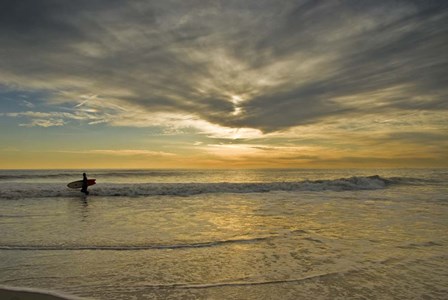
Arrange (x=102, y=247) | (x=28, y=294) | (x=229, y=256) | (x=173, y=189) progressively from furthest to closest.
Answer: (x=173, y=189) < (x=102, y=247) < (x=229, y=256) < (x=28, y=294)

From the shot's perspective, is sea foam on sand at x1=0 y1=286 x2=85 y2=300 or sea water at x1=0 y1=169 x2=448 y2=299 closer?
sea foam on sand at x1=0 y1=286 x2=85 y2=300

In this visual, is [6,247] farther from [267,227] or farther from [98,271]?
[267,227]

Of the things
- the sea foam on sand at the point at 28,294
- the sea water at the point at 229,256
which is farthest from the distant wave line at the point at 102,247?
the sea foam on sand at the point at 28,294

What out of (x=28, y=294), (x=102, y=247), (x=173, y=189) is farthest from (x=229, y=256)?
(x=173, y=189)

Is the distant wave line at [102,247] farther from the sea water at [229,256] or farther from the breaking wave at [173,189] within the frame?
the breaking wave at [173,189]

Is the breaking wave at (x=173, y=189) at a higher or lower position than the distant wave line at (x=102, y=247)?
higher

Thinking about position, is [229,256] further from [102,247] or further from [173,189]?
[173,189]

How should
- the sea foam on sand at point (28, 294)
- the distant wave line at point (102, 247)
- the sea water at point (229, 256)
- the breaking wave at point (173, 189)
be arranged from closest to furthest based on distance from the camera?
1. the sea foam on sand at point (28, 294)
2. the sea water at point (229, 256)
3. the distant wave line at point (102, 247)
4. the breaking wave at point (173, 189)

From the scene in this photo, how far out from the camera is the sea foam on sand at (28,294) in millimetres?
5656

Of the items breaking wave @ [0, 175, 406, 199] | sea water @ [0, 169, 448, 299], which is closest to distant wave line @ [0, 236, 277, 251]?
sea water @ [0, 169, 448, 299]

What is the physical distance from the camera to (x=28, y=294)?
19.1 ft

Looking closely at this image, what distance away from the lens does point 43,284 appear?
20.8 feet

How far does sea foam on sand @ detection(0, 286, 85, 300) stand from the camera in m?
5.66

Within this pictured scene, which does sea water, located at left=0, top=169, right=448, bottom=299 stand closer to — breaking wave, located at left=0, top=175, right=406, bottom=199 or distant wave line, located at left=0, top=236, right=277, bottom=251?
distant wave line, located at left=0, top=236, right=277, bottom=251
